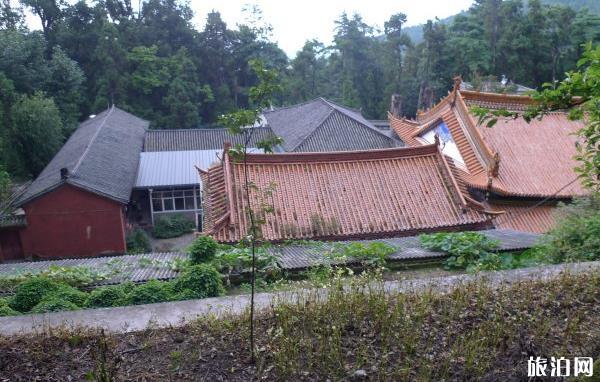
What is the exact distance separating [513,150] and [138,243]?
11691 mm

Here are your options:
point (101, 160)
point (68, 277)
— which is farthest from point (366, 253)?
point (101, 160)

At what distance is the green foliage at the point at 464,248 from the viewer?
18.1 ft

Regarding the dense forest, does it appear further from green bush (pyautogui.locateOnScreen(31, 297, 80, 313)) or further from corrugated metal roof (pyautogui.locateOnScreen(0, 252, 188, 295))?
green bush (pyautogui.locateOnScreen(31, 297, 80, 313))

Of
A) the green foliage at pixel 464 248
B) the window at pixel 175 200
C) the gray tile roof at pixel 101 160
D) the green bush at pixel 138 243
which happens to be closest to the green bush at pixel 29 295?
the green foliage at pixel 464 248

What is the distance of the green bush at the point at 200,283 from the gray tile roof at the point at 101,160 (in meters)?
10.2

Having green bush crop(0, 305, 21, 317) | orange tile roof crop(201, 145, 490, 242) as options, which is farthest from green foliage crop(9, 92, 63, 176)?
green bush crop(0, 305, 21, 317)

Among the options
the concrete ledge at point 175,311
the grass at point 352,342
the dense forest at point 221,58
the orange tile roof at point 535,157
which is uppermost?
the dense forest at point 221,58

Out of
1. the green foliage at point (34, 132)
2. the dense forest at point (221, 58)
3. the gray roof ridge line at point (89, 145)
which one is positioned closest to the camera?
the gray roof ridge line at point (89, 145)

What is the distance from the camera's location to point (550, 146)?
1189 cm

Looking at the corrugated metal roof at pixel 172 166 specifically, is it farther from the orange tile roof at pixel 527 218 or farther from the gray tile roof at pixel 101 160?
the orange tile roof at pixel 527 218

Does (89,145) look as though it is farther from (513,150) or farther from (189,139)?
(513,150)

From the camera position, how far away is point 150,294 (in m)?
4.35

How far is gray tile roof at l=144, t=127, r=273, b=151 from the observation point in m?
22.3

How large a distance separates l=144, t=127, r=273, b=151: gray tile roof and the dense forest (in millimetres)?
2708
